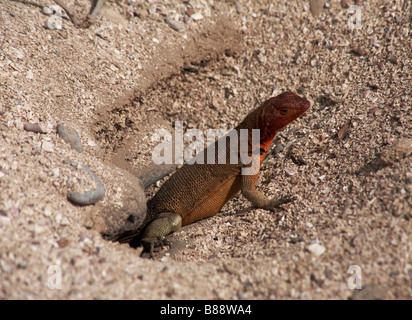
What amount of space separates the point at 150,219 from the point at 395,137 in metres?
3.40

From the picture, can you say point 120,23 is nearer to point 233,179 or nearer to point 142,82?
point 142,82

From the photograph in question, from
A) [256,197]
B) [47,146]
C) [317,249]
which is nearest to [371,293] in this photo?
[317,249]

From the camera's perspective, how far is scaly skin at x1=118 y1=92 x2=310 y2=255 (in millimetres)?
4809

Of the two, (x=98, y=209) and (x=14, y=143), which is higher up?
(x=14, y=143)

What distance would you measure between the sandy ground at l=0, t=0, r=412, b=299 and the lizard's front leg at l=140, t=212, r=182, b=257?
167 millimetres

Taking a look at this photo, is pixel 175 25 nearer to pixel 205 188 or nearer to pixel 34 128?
pixel 205 188

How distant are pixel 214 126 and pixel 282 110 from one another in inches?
65.1

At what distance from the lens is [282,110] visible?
4750 mm

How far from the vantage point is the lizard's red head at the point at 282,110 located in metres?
4.72

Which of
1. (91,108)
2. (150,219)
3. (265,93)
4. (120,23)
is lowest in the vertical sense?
(150,219)

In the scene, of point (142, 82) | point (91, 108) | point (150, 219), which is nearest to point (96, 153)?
point (91, 108)

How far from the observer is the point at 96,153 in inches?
193

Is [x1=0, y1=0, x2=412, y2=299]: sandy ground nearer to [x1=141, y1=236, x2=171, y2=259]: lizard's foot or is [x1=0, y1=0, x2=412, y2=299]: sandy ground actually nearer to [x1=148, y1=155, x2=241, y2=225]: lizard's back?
[x1=141, y1=236, x2=171, y2=259]: lizard's foot

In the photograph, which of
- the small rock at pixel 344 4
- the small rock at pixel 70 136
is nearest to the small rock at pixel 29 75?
the small rock at pixel 70 136
